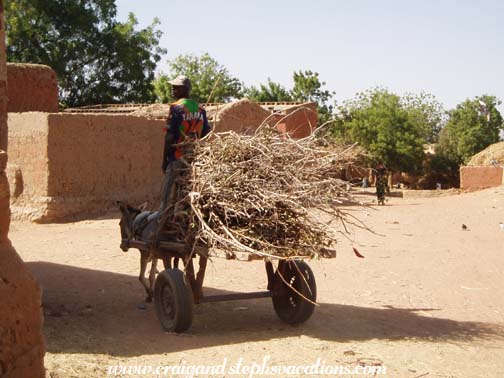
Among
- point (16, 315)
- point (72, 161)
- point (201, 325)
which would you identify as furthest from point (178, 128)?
point (72, 161)

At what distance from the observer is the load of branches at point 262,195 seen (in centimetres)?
598

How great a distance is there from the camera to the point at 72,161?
47.4 feet

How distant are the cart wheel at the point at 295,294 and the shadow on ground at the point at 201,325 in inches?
4.7

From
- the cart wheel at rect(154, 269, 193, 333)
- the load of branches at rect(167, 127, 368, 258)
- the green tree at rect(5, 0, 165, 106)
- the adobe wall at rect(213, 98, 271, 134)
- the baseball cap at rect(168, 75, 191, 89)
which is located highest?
the green tree at rect(5, 0, 165, 106)

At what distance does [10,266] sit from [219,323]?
10.8 ft

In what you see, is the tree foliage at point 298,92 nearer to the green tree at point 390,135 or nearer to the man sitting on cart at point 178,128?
the green tree at point 390,135

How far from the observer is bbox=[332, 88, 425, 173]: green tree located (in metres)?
36.8

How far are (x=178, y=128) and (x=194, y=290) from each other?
1565mm

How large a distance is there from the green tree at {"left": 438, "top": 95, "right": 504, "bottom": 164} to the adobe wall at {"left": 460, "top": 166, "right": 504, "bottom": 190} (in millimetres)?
14550

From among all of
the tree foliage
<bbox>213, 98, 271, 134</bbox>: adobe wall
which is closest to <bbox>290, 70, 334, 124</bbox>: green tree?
the tree foliage

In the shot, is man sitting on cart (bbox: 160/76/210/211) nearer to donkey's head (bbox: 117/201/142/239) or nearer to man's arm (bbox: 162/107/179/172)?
man's arm (bbox: 162/107/179/172)

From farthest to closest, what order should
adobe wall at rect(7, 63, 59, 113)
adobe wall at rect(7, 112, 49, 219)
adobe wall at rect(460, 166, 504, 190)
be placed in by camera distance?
adobe wall at rect(460, 166, 504, 190) → adobe wall at rect(7, 63, 59, 113) → adobe wall at rect(7, 112, 49, 219)

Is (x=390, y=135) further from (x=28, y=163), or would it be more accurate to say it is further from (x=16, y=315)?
(x=16, y=315)

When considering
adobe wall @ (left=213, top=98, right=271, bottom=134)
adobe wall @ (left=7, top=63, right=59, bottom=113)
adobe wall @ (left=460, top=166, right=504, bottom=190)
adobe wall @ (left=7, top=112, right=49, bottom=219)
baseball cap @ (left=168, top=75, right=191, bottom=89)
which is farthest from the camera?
adobe wall @ (left=460, top=166, right=504, bottom=190)
